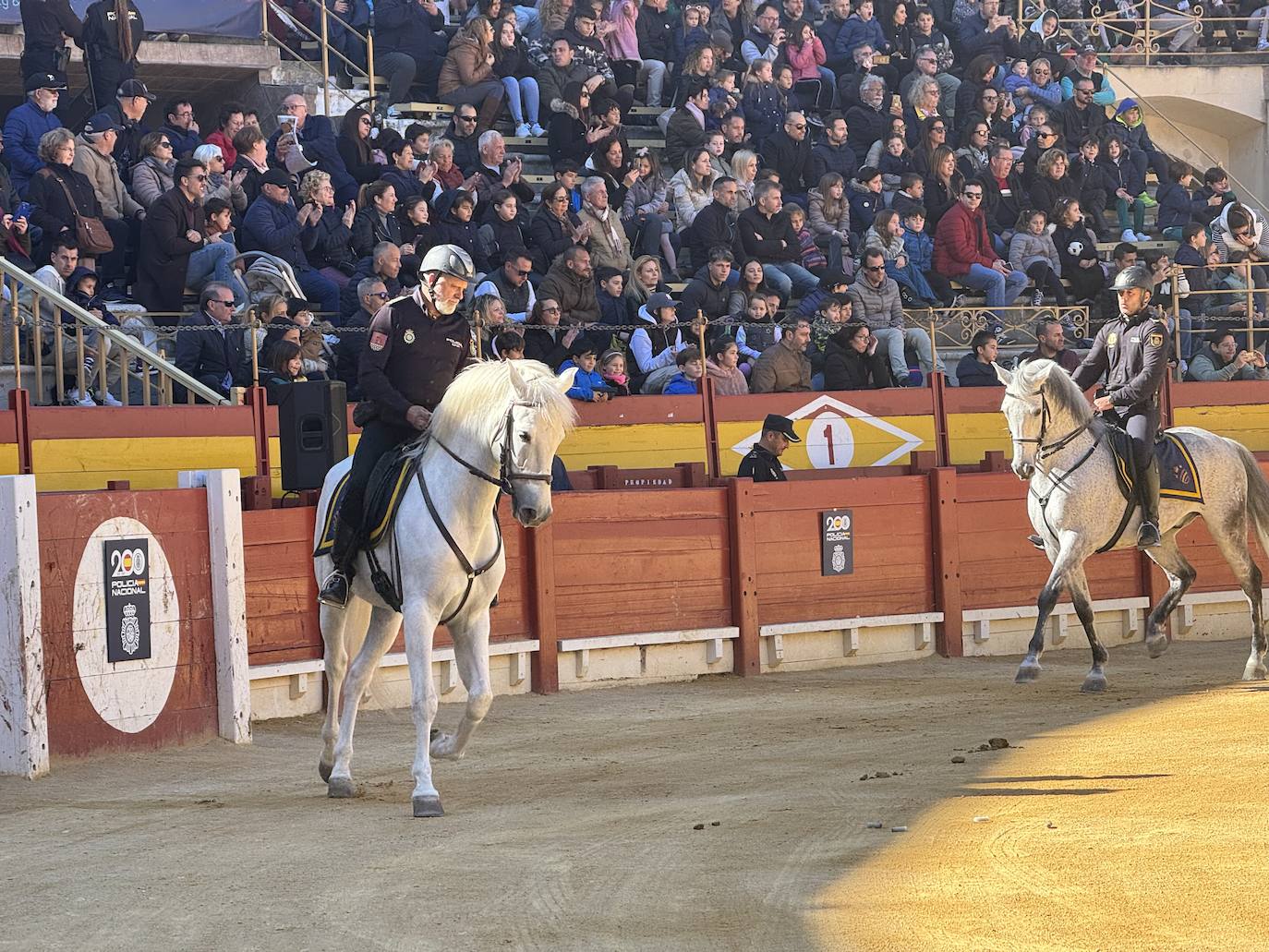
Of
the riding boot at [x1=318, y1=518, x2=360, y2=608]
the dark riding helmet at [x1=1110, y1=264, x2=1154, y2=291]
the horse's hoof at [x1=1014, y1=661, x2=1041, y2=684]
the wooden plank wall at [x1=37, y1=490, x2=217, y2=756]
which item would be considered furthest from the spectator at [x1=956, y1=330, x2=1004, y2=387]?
the riding boot at [x1=318, y1=518, x2=360, y2=608]

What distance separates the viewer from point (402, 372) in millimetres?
7684

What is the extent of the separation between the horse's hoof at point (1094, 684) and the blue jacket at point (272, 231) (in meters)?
6.93

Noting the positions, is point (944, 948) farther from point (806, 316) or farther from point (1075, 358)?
point (1075, 358)

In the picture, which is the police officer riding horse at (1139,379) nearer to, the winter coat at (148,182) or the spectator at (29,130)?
the winter coat at (148,182)

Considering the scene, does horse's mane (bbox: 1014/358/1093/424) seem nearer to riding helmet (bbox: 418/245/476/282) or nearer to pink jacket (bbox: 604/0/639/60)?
riding helmet (bbox: 418/245/476/282)

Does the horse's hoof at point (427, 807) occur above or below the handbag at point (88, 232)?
below

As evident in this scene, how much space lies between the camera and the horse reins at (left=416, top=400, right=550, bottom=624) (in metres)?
6.81

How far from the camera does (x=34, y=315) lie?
36.7 feet

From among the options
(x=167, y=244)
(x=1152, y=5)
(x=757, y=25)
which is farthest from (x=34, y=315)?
(x=1152, y=5)

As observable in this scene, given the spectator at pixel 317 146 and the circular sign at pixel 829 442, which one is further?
the spectator at pixel 317 146

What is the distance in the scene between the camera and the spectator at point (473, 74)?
17.8 meters

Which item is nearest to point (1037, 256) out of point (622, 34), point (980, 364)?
point (980, 364)

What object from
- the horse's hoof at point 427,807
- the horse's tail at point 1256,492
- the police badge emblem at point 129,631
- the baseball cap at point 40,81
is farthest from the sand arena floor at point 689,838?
the baseball cap at point 40,81

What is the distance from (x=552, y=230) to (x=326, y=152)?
2.11 meters
